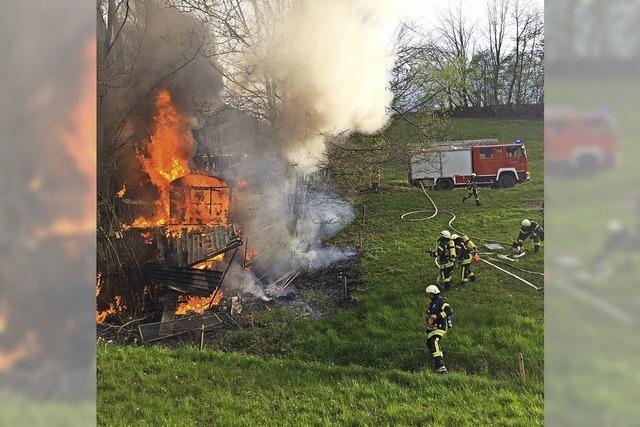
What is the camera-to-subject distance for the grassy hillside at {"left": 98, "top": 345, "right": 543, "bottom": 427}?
2.77 meters

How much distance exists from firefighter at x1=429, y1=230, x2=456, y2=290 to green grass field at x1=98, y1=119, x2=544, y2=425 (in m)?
0.04

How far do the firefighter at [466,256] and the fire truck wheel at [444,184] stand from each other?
0.94 ft

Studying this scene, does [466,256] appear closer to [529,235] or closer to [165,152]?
[529,235]

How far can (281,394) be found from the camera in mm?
3027

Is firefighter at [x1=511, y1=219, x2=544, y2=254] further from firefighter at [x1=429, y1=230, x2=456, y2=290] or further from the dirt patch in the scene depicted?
the dirt patch

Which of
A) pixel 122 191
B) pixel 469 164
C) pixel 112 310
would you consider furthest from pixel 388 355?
pixel 122 191

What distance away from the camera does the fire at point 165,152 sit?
344 cm
